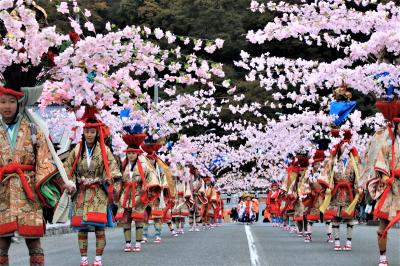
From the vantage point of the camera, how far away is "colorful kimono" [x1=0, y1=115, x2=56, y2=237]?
348 inches

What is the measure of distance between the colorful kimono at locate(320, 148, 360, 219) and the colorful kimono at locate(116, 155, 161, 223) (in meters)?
3.40

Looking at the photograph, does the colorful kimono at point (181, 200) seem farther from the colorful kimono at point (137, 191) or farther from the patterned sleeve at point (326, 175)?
the patterned sleeve at point (326, 175)

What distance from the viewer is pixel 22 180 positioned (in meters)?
8.88

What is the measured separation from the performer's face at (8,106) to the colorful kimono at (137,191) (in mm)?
7751

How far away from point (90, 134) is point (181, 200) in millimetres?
15504

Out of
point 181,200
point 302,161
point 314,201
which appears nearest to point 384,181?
point 314,201

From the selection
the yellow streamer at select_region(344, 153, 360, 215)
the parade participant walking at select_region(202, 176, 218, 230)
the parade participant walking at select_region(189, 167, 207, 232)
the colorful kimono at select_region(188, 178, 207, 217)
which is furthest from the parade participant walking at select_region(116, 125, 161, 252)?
the parade participant walking at select_region(202, 176, 218, 230)

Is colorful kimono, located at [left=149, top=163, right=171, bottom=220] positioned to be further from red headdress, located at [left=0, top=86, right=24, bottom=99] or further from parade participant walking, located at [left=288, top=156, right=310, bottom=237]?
red headdress, located at [left=0, top=86, right=24, bottom=99]

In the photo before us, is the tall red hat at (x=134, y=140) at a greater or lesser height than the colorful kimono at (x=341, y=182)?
greater

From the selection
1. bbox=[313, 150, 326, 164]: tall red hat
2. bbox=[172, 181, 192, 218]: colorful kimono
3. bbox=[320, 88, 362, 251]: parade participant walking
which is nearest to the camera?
bbox=[320, 88, 362, 251]: parade participant walking

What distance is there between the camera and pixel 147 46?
12.2 metres

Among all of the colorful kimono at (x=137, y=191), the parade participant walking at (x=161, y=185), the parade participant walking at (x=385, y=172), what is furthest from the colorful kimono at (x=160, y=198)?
the parade participant walking at (x=385, y=172)

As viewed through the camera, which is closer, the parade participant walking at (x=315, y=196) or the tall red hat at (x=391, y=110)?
the tall red hat at (x=391, y=110)

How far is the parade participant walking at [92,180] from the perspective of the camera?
40.0ft
